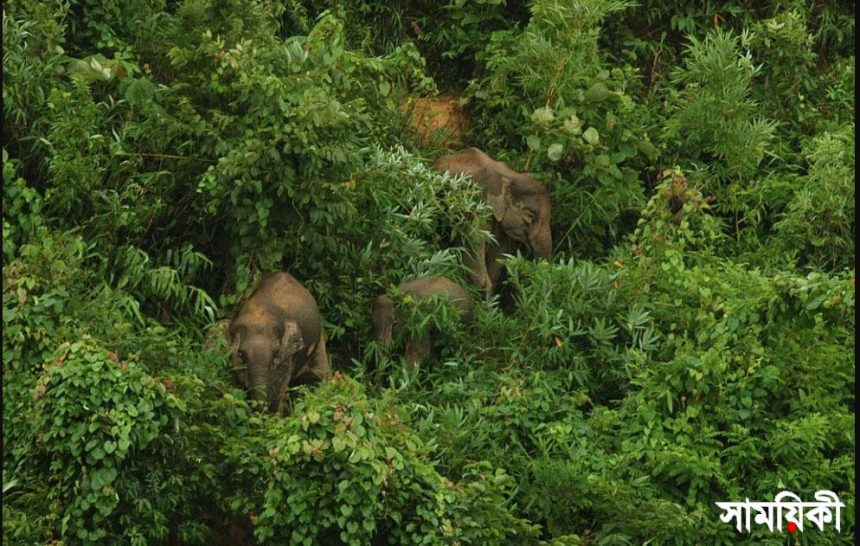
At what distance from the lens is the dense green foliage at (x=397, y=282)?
961cm

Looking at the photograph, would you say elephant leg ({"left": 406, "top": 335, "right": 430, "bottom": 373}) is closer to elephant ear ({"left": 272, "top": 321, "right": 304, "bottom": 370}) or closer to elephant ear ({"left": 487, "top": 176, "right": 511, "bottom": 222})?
elephant ear ({"left": 272, "top": 321, "right": 304, "bottom": 370})

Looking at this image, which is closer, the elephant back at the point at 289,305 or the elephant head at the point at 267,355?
the elephant head at the point at 267,355

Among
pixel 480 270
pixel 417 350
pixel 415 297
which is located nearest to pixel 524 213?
pixel 480 270

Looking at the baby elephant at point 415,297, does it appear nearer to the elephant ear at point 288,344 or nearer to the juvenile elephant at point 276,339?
the juvenile elephant at point 276,339

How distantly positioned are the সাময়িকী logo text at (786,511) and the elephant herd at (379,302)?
1.95 meters

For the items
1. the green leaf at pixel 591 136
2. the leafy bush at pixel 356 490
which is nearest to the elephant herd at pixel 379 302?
the green leaf at pixel 591 136

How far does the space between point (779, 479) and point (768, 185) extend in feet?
9.69

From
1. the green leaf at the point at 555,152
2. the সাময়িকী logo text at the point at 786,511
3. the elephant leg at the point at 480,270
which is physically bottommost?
the সাময়িকী logo text at the point at 786,511

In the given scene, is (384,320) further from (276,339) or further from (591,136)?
(591,136)

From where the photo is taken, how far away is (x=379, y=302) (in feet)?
37.4

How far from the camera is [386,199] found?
11.8m

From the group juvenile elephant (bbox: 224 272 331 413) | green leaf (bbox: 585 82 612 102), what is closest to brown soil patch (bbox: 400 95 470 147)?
green leaf (bbox: 585 82 612 102)

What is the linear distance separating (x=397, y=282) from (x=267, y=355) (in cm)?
131

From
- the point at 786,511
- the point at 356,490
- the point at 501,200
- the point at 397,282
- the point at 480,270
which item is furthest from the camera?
the point at 501,200
